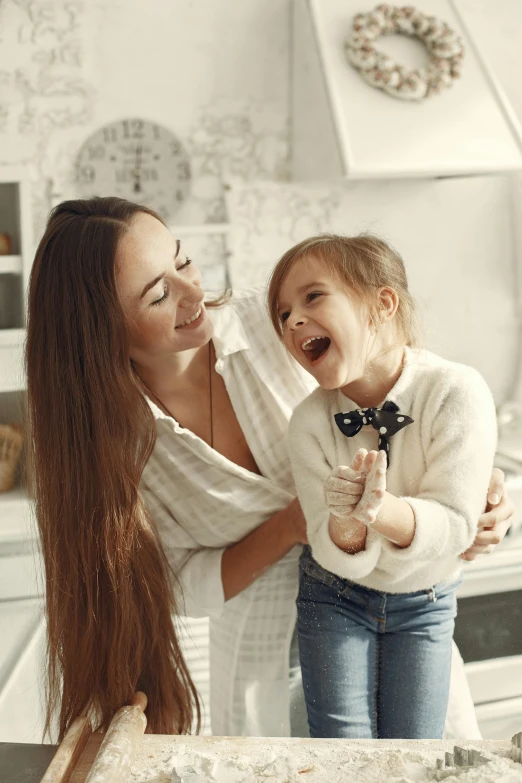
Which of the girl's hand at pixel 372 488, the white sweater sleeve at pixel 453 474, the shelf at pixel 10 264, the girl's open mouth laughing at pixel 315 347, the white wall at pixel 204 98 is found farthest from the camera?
the white wall at pixel 204 98

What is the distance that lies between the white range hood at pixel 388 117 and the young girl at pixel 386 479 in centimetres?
70

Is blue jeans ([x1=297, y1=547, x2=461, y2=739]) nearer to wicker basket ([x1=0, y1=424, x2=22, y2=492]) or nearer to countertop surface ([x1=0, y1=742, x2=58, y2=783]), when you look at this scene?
countertop surface ([x1=0, y1=742, x2=58, y2=783])

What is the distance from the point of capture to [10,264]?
160 centimetres

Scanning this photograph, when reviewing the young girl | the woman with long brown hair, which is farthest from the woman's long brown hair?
the young girl

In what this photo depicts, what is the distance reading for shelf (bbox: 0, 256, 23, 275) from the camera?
1.59 meters

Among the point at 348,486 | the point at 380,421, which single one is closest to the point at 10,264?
the point at 380,421

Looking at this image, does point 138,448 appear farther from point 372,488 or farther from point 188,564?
point 372,488

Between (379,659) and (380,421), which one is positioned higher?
(380,421)

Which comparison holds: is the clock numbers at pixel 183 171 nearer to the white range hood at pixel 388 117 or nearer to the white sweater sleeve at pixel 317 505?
the white range hood at pixel 388 117

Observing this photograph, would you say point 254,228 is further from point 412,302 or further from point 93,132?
point 412,302

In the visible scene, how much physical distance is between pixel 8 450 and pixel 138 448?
0.60 metres

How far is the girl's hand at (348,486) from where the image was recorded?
81 cm

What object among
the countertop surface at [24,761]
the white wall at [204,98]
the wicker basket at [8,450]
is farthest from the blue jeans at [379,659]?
the white wall at [204,98]

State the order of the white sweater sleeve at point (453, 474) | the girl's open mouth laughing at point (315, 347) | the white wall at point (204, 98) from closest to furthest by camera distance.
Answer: the white sweater sleeve at point (453, 474) < the girl's open mouth laughing at point (315, 347) < the white wall at point (204, 98)
